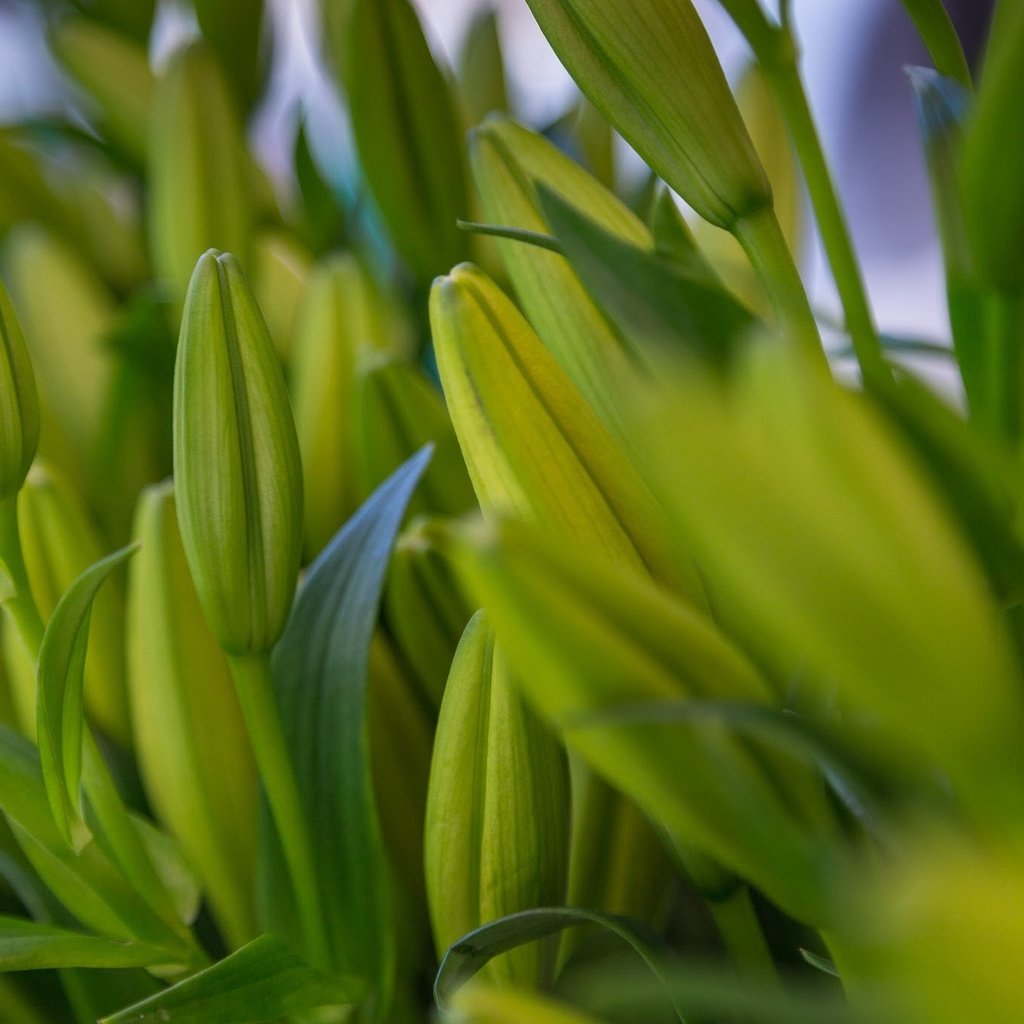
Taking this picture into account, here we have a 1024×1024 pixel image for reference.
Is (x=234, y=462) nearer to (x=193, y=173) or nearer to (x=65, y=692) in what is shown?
(x=65, y=692)

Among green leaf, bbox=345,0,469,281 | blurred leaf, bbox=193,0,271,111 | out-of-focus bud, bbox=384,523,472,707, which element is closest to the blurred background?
blurred leaf, bbox=193,0,271,111

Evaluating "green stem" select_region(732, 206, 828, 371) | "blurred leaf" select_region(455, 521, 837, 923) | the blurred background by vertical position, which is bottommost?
the blurred background

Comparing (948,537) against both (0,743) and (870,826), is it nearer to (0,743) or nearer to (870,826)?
(870,826)

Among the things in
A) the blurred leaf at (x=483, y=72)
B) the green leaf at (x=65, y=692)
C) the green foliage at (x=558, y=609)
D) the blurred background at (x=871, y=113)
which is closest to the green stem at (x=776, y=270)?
the green foliage at (x=558, y=609)

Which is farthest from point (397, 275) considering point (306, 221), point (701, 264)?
point (701, 264)

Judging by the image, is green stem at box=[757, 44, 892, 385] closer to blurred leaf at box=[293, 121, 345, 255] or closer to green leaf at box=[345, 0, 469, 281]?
green leaf at box=[345, 0, 469, 281]

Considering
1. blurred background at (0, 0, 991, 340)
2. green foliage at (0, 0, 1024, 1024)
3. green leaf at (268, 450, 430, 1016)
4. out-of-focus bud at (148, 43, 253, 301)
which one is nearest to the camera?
green foliage at (0, 0, 1024, 1024)
